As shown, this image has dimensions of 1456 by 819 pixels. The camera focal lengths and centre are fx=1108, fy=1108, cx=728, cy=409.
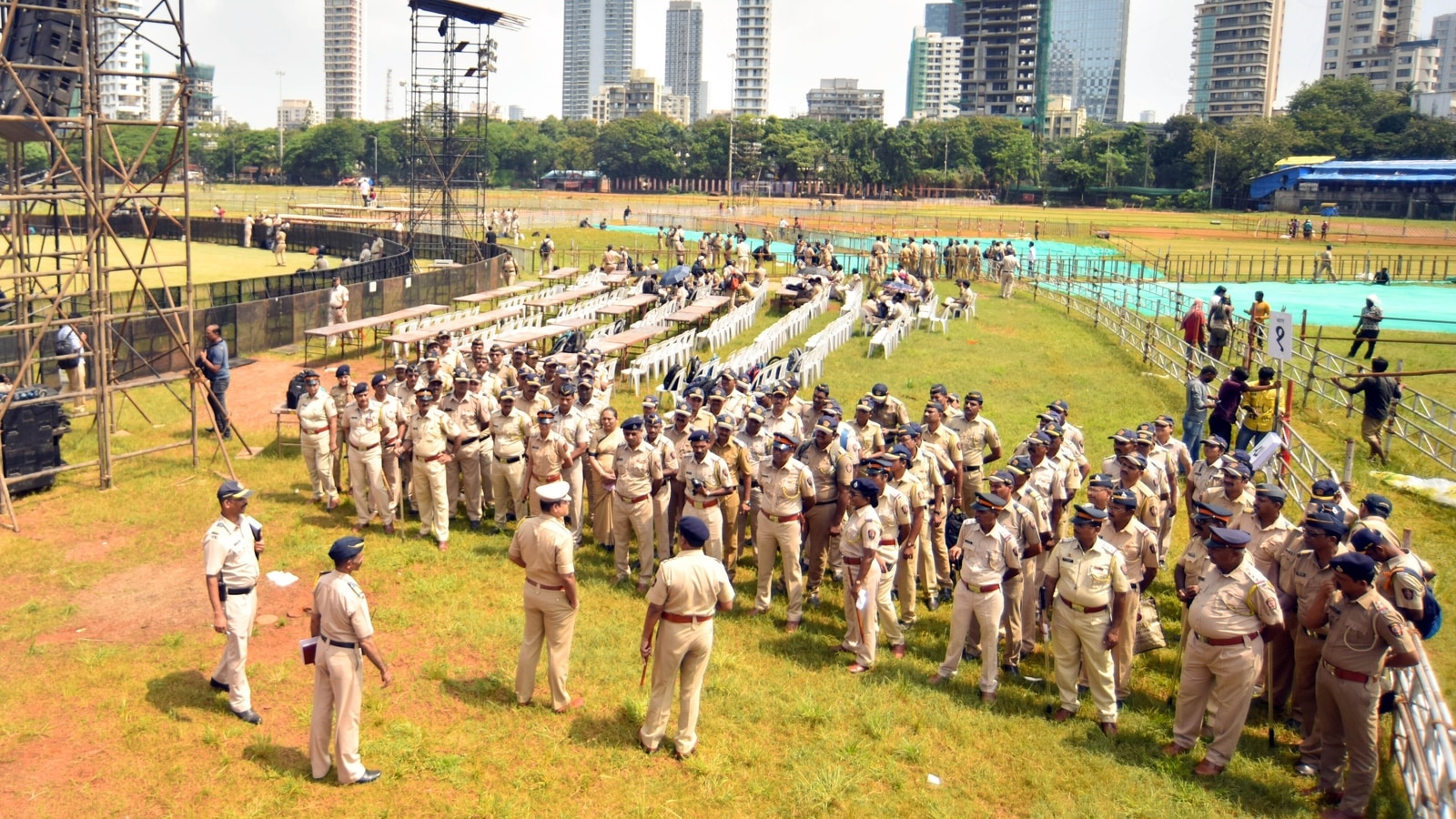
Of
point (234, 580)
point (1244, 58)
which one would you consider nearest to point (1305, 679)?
point (234, 580)

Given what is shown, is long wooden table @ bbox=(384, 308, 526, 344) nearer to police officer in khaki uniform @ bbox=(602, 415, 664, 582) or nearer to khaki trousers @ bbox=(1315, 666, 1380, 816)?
police officer in khaki uniform @ bbox=(602, 415, 664, 582)

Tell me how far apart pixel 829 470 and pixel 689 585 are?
3646 millimetres

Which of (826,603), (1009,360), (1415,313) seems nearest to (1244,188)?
(1415,313)

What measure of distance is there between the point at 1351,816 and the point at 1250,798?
2.08ft

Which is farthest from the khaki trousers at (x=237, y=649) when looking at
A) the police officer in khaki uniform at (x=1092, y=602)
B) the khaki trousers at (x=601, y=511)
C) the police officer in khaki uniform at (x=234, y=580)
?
the police officer in khaki uniform at (x=1092, y=602)

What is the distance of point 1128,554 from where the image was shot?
29.9 ft

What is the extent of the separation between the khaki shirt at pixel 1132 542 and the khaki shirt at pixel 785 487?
2.80 m

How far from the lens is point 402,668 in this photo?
9773 mm

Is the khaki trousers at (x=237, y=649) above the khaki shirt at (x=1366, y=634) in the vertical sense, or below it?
below

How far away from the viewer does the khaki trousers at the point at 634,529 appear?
11.4 metres

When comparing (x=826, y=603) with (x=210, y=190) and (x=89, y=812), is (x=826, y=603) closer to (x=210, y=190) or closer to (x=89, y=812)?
(x=89, y=812)

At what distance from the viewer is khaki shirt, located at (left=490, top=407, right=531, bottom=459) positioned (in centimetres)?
1270

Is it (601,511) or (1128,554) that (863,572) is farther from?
(601,511)

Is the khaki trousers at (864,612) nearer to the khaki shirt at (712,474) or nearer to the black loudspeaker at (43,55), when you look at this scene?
the khaki shirt at (712,474)
